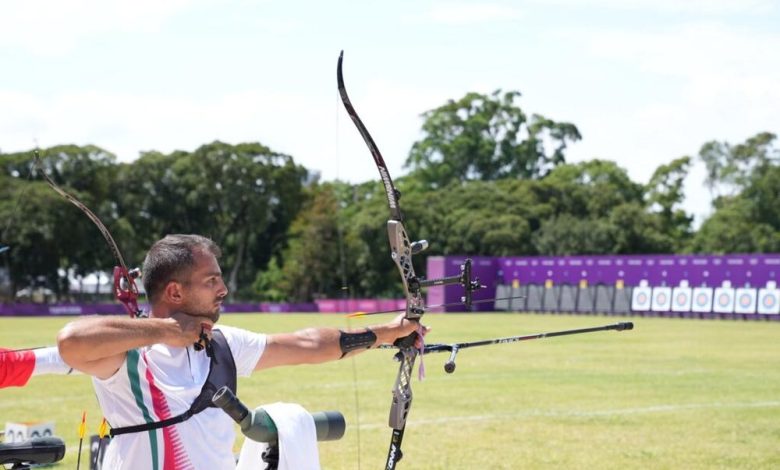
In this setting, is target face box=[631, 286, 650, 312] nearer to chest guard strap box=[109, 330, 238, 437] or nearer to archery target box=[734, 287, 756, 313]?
archery target box=[734, 287, 756, 313]

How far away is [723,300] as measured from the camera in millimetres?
41781

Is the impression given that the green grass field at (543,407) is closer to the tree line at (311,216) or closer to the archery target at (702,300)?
the archery target at (702,300)

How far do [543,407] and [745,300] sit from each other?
30.9 metres

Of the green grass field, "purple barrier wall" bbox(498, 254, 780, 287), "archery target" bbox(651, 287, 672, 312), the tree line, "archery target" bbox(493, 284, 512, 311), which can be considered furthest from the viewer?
the tree line

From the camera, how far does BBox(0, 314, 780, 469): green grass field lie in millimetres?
9023

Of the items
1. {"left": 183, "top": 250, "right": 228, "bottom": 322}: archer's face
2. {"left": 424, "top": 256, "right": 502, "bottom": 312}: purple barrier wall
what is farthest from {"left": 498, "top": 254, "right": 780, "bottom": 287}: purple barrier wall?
{"left": 183, "top": 250, "right": 228, "bottom": 322}: archer's face

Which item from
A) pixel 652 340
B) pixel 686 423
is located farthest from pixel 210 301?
pixel 652 340

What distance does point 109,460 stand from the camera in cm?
346

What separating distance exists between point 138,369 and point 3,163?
57.2 meters

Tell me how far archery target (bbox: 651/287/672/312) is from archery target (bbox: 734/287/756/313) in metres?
2.91

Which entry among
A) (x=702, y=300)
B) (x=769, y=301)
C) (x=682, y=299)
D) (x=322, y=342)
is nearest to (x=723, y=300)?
(x=702, y=300)

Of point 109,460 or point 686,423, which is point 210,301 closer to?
point 109,460

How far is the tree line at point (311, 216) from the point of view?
5759cm

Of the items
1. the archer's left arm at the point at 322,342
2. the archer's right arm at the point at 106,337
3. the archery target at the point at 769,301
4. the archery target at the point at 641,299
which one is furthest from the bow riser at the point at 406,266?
the archery target at the point at 641,299
